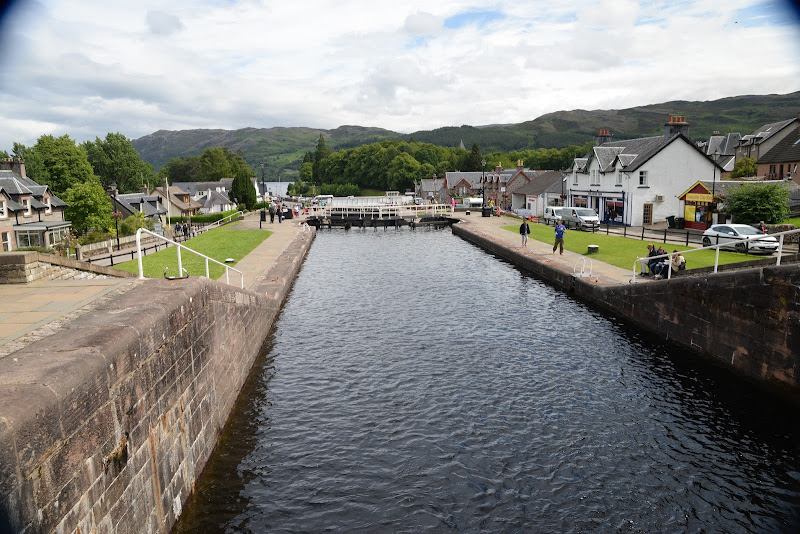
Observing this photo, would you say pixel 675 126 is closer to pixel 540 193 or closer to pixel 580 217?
pixel 580 217

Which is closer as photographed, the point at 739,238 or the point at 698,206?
the point at 739,238

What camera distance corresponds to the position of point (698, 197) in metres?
40.2

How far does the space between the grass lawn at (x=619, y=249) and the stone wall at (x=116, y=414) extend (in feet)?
66.2

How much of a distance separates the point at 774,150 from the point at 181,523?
6732 centimetres

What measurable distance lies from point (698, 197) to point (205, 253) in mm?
35127

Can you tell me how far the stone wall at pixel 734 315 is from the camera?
535 inches

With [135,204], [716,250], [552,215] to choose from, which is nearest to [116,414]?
[716,250]

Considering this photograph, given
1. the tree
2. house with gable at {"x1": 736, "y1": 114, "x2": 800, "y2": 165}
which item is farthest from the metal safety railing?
the tree

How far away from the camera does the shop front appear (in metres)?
39.5

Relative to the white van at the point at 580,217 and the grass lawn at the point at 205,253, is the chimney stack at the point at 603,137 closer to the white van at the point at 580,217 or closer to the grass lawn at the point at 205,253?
the white van at the point at 580,217

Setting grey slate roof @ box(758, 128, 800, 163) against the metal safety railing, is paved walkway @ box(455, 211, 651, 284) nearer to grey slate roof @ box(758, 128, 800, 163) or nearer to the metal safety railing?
the metal safety railing

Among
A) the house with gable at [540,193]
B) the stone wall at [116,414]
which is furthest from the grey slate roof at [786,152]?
the stone wall at [116,414]

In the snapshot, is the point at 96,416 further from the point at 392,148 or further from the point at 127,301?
the point at 392,148

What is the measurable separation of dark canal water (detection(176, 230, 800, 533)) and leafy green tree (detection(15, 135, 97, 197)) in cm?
7478
